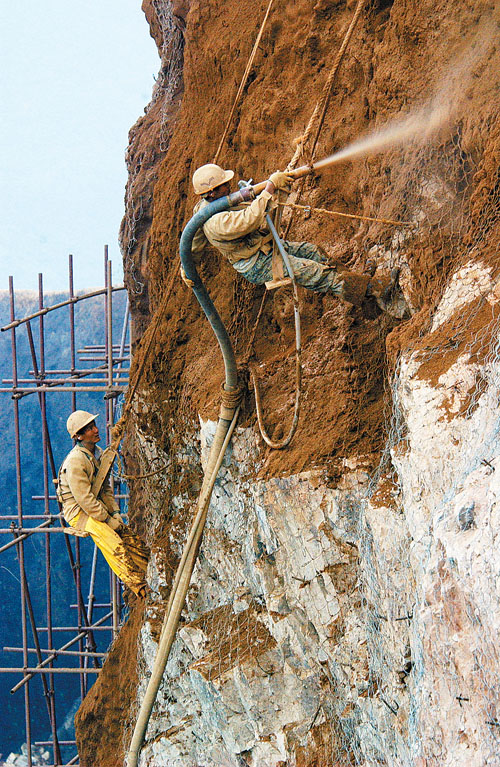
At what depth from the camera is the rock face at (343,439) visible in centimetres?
327

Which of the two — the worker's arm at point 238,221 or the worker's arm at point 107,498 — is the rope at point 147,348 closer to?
the worker's arm at point 107,498

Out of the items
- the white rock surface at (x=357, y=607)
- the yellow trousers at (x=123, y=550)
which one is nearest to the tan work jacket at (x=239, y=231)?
the white rock surface at (x=357, y=607)

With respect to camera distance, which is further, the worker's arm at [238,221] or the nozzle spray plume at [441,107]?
the worker's arm at [238,221]

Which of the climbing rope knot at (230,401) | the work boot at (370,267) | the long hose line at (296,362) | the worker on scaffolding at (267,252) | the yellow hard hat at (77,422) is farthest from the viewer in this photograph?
the yellow hard hat at (77,422)

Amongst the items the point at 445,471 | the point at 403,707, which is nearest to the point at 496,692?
the point at 445,471

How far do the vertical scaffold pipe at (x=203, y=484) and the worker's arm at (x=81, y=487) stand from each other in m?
1.07

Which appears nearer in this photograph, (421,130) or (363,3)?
(421,130)

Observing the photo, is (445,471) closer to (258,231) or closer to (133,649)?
(258,231)

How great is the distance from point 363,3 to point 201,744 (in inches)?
228

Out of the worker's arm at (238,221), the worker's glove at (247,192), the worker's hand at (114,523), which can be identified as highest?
the worker's glove at (247,192)

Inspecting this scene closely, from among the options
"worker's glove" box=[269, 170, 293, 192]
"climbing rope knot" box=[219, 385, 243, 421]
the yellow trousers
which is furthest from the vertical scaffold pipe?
the yellow trousers

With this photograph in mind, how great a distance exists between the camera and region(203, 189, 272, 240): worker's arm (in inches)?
188

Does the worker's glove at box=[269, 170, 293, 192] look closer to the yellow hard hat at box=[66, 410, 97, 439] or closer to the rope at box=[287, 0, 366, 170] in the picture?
the rope at box=[287, 0, 366, 170]

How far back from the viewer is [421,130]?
16.0ft
